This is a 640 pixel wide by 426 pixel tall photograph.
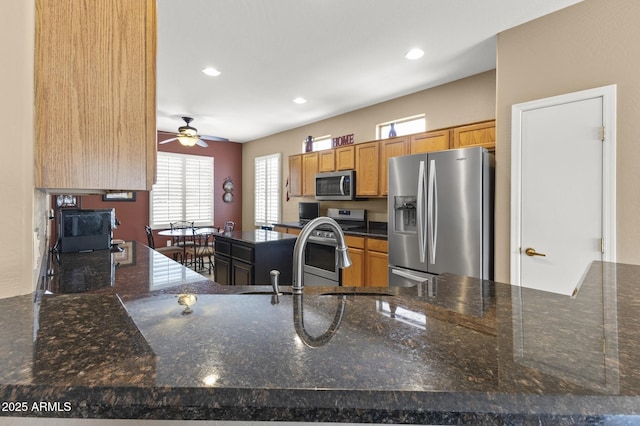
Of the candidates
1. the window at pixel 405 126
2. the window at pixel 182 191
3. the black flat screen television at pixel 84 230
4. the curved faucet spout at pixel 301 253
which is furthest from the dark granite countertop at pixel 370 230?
the window at pixel 182 191

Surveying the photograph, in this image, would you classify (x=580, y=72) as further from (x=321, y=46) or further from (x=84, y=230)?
(x=84, y=230)

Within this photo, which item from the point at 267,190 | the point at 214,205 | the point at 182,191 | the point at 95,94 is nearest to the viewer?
the point at 95,94

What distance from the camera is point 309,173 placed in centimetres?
522

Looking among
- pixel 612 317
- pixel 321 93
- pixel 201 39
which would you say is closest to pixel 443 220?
pixel 612 317

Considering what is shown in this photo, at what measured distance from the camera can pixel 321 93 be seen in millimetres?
4102

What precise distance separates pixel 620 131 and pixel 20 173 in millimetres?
2994

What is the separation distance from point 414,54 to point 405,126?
4.40ft

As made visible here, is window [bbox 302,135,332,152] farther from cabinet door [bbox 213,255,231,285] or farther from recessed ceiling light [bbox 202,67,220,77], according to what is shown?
cabinet door [bbox 213,255,231,285]

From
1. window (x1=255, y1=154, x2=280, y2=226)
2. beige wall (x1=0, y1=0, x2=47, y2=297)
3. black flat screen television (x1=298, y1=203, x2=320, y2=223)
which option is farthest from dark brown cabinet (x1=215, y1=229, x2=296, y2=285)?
window (x1=255, y1=154, x2=280, y2=226)

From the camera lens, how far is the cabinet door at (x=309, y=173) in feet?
16.7

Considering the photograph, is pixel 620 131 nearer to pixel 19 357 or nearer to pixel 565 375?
pixel 565 375

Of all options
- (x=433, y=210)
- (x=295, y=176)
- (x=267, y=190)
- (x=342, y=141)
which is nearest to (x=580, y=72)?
(x=433, y=210)

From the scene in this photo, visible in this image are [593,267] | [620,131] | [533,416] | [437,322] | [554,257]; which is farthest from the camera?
[554,257]

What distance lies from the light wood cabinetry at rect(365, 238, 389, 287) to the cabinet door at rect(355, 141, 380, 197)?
729 millimetres
